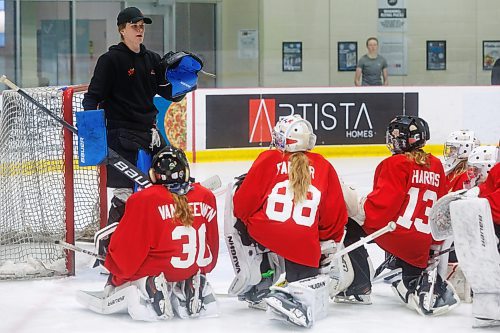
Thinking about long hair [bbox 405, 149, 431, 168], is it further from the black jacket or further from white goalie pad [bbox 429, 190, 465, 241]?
the black jacket

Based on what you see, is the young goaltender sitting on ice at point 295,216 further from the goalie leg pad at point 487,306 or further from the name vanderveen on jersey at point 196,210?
the goalie leg pad at point 487,306

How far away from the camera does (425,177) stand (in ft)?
14.6

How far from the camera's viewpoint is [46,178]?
5523 mm

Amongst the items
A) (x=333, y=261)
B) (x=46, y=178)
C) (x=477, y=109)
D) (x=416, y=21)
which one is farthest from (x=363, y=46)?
(x=333, y=261)

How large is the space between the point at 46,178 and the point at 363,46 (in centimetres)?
671

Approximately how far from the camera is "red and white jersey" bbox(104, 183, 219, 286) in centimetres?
418

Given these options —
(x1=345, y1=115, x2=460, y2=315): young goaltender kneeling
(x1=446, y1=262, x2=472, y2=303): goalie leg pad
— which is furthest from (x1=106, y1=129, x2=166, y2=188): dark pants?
(x1=446, y1=262, x2=472, y2=303): goalie leg pad

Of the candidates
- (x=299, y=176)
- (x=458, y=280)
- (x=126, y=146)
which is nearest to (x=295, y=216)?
(x=299, y=176)

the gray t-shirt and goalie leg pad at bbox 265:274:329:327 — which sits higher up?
the gray t-shirt

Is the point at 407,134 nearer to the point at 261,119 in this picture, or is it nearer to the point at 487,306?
the point at 487,306

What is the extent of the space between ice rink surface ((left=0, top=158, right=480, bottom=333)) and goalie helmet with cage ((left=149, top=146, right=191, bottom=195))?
502mm

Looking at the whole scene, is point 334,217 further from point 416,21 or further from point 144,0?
point 416,21

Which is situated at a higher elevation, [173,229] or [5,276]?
[173,229]

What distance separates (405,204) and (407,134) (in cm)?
27
